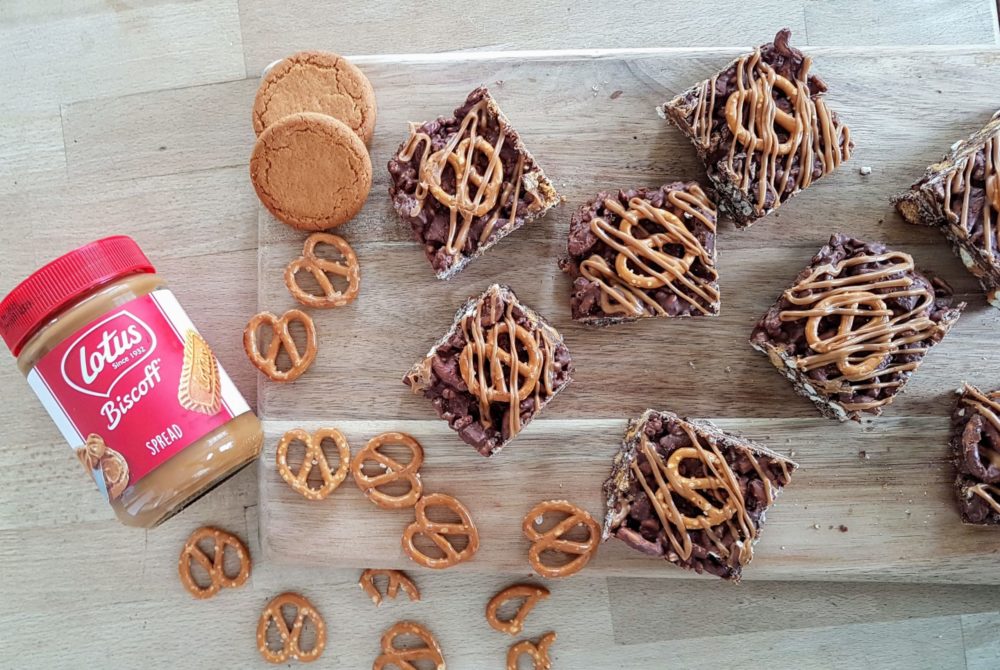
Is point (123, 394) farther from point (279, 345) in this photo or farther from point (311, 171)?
point (311, 171)

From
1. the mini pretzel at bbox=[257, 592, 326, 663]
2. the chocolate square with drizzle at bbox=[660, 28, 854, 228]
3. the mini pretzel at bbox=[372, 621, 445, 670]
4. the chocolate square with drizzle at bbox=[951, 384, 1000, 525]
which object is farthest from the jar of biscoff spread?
the chocolate square with drizzle at bbox=[951, 384, 1000, 525]

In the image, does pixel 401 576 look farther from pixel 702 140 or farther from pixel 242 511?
pixel 702 140

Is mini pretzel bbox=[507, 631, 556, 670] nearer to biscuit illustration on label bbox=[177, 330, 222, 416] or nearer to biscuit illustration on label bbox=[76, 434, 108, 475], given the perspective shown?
biscuit illustration on label bbox=[177, 330, 222, 416]

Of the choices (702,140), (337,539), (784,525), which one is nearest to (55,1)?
(337,539)

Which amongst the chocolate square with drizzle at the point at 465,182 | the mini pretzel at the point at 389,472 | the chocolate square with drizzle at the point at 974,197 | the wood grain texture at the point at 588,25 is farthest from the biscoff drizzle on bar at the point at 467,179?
the chocolate square with drizzle at the point at 974,197

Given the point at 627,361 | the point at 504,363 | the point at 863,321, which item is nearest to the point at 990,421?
the point at 863,321
